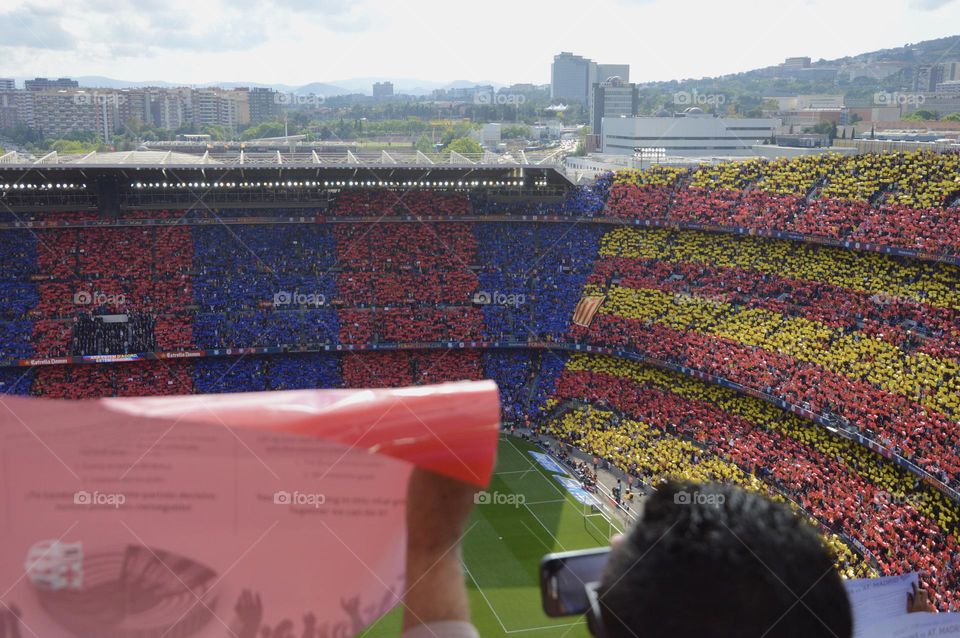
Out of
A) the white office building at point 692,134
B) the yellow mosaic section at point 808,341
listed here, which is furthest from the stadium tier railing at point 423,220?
the white office building at point 692,134

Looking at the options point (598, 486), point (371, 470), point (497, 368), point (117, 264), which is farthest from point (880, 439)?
point (117, 264)

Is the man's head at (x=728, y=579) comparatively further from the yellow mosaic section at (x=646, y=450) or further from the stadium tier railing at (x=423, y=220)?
→ the stadium tier railing at (x=423, y=220)

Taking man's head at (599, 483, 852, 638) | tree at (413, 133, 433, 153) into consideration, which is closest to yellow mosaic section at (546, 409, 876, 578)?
tree at (413, 133, 433, 153)

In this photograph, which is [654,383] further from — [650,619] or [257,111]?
[257,111]

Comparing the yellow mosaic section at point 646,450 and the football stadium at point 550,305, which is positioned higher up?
the football stadium at point 550,305

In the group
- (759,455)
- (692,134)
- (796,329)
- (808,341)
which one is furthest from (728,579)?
(692,134)

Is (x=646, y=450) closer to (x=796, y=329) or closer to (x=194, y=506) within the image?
(x=796, y=329)

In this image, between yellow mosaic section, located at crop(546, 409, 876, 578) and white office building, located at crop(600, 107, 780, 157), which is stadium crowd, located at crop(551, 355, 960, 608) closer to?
yellow mosaic section, located at crop(546, 409, 876, 578)

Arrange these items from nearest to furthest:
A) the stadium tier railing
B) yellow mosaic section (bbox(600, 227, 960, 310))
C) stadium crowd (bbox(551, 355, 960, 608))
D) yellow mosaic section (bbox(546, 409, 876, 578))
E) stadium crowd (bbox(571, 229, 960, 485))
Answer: stadium crowd (bbox(551, 355, 960, 608)), stadium crowd (bbox(571, 229, 960, 485)), yellow mosaic section (bbox(546, 409, 876, 578)), yellow mosaic section (bbox(600, 227, 960, 310)), the stadium tier railing
